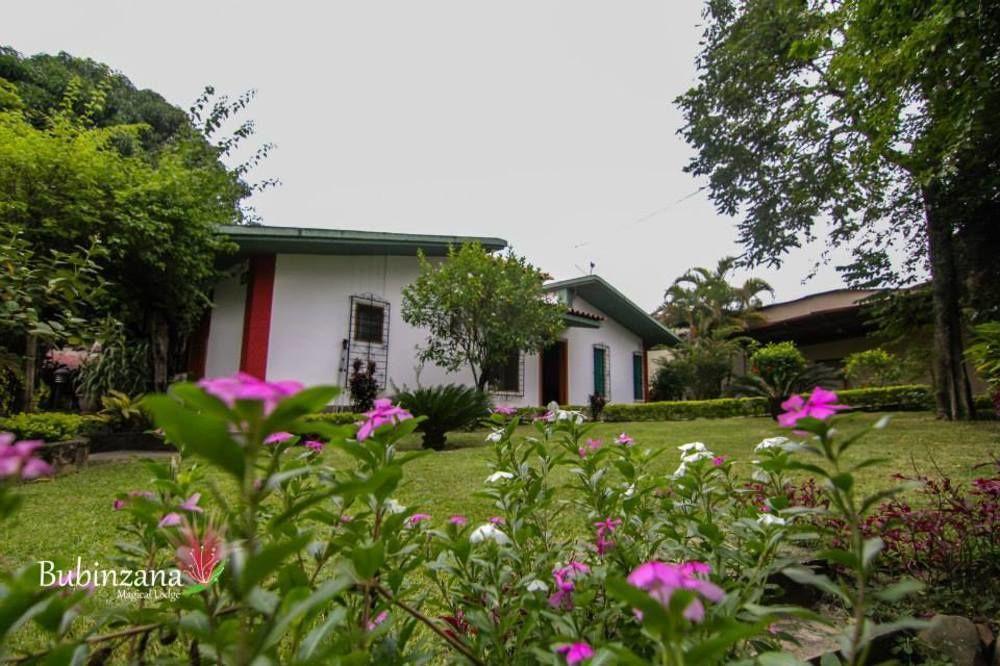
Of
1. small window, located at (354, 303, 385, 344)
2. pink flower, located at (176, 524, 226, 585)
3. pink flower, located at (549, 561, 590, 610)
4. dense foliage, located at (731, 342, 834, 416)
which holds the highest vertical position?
small window, located at (354, 303, 385, 344)

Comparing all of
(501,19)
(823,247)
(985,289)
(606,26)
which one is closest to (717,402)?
(823,247)

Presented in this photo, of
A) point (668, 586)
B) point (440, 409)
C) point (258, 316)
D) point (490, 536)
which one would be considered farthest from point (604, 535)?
point (258, 316)

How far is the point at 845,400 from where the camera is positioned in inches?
483

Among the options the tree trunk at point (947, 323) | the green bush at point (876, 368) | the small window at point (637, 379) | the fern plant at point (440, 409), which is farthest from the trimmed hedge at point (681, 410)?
the fern plant at point (440, 409)

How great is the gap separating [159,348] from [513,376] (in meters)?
A: 7.43

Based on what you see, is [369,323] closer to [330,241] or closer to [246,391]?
[330,241]

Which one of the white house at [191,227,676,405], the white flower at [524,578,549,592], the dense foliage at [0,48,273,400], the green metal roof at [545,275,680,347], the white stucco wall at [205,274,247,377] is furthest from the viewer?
the green metal roof at [545,275,680,347]

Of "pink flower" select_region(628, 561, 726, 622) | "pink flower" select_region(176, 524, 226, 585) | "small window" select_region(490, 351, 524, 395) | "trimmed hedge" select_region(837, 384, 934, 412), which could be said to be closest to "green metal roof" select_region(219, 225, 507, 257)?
"small window" select_region(490, 351, 524, 395)

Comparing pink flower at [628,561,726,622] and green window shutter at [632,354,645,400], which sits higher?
green window shutter at [632,354,645,400]

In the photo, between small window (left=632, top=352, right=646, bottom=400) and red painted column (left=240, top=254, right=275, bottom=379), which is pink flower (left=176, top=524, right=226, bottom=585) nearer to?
red painted column (left=240, top=254, right=275, bottom=379)

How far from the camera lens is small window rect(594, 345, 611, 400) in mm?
14172

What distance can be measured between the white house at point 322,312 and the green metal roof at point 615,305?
1.45 metres

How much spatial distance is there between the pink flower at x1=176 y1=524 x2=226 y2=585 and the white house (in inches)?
328

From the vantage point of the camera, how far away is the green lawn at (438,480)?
9.20ft
